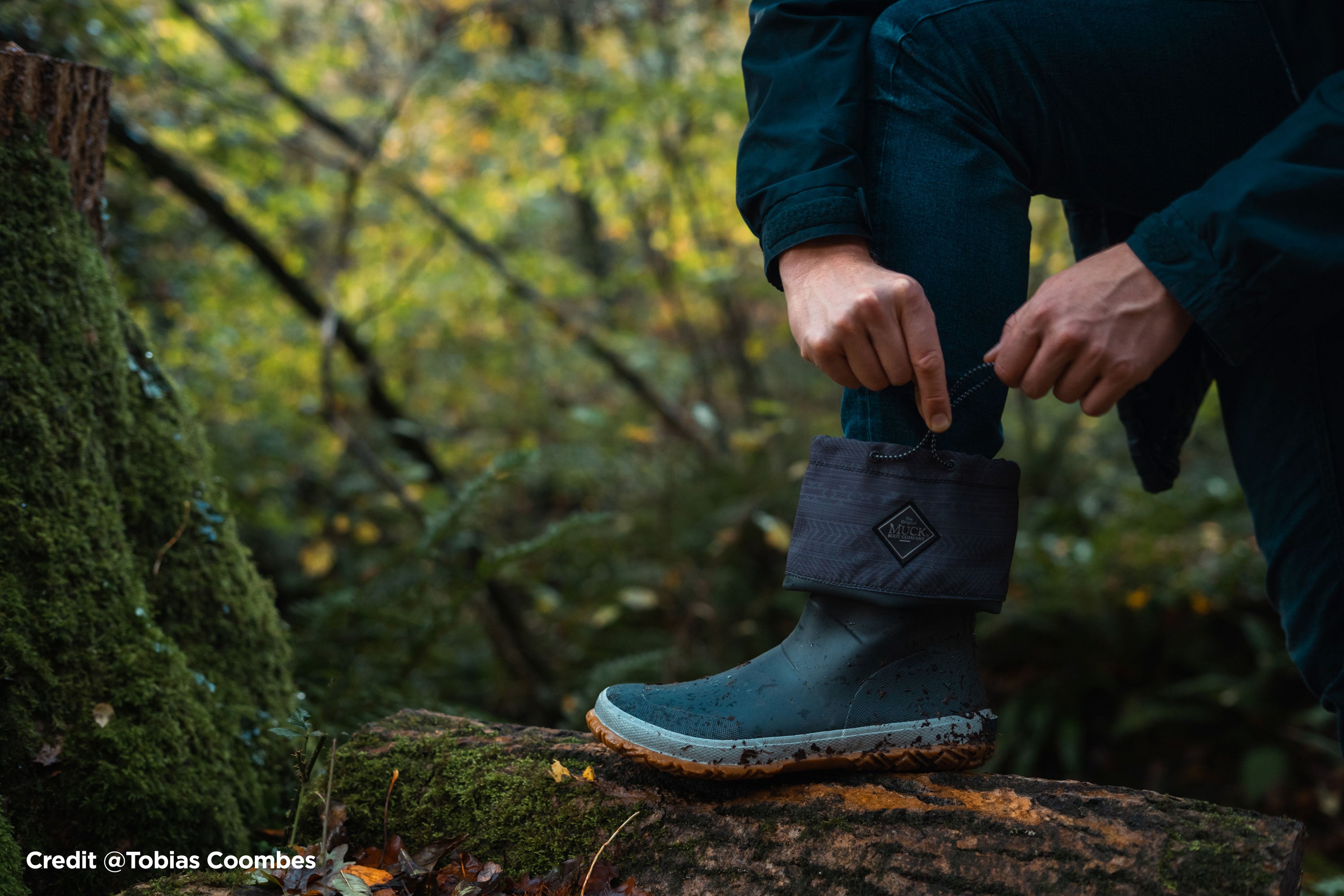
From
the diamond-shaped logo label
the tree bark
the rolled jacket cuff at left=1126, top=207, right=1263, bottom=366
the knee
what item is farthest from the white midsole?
the tree bark

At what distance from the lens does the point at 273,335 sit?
4.95 meters

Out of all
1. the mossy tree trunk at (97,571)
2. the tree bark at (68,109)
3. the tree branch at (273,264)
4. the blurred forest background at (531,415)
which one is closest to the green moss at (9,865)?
the mossy tree trunk at (97,571)

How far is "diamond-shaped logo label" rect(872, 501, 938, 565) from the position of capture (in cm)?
126

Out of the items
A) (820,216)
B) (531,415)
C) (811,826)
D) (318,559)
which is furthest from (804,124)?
(531,415)

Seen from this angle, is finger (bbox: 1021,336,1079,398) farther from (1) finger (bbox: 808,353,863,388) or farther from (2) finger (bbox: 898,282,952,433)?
(1) finger (bbox: 808,353,863,388)

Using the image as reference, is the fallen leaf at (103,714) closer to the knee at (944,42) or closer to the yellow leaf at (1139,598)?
the knee at (944,42)

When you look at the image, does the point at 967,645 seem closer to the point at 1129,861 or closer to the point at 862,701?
the point at 862,701

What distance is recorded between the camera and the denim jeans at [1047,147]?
1.25 metres

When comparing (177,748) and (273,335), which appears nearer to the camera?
(177,748)

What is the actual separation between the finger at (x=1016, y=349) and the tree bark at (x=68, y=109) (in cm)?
183

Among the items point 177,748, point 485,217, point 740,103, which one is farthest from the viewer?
point 485,217

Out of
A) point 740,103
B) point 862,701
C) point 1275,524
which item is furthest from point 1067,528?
point 862,701

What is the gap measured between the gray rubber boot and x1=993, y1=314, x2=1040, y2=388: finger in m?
0.40

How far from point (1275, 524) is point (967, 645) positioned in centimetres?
58
